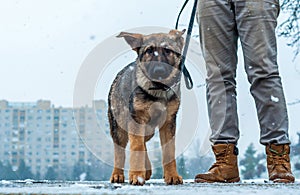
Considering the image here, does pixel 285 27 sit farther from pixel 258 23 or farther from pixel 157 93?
pixel 157 93

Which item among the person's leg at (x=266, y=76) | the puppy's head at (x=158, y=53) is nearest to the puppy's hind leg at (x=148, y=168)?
the puppy's head at (x=158, y=53)

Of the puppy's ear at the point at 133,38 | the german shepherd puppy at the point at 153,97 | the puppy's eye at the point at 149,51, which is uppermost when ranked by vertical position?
the puppy's ear at the point at 133,38

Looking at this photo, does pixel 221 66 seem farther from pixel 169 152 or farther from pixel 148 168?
pixel 148 168

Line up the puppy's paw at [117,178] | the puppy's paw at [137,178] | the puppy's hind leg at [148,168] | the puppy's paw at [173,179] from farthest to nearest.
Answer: the puppy's hind leg at [148,168], the puppy's paw at [117,178], the puppy's paw at [173,179], the puppy's paw at [137,178]

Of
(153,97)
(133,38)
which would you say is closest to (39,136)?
(133,38)

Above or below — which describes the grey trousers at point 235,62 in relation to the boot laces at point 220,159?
above

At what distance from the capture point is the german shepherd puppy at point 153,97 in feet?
12.6

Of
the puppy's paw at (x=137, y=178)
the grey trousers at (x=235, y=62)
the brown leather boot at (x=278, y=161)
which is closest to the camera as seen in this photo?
the puppy's paw at (x=137, y=178)

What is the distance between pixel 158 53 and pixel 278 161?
3.86 ft

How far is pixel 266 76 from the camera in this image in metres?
4.11

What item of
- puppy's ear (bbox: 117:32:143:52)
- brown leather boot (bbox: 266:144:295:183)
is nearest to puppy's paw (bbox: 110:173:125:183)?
puppy's ear (bbox: 117:32:143:52)

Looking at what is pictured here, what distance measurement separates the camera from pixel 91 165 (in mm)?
42938

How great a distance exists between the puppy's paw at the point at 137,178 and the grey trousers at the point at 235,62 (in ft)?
2.59

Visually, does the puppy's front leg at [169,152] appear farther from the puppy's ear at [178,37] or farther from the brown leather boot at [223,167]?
the puppy's ear at [178,37]
